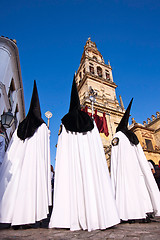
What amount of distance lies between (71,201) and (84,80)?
2554cm

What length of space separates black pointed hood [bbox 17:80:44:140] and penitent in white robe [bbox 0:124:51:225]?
0.12 m

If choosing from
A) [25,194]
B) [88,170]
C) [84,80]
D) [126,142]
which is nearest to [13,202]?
[25,194]

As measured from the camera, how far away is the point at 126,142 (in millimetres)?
4207

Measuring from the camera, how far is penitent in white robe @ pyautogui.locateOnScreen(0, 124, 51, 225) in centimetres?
255

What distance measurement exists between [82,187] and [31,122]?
213 centimetres

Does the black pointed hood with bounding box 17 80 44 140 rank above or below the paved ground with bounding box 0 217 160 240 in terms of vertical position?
above

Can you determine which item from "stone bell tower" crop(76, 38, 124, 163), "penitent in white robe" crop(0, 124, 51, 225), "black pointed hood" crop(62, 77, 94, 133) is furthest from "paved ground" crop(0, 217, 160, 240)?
"stone bell tower" crop(76, 38, 124, 163)

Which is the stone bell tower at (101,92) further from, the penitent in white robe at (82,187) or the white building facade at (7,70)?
the penitent in white robe at (82,187)

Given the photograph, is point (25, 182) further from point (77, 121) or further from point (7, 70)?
point (7, 70)

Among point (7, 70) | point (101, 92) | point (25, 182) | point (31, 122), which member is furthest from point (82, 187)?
point (101, 92)

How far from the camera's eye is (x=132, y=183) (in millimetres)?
3486

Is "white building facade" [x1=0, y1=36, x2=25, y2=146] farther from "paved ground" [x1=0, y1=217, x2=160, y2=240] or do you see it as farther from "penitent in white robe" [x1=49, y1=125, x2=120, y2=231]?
"paved ground" [x1=0, y1=217, x2=160, y2=240]

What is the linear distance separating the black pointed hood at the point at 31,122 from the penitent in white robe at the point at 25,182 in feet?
0.40

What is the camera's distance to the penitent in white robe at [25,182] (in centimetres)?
255
